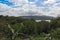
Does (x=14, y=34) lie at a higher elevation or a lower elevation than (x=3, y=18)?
higher

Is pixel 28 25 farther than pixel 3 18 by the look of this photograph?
No

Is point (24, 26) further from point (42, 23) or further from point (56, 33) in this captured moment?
point (56, 33)

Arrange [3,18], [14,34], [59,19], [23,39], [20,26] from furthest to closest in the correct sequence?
[3,18]
[59,19]
[20,26]
[23,39]
[14,34]

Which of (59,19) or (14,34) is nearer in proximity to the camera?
(14,34)


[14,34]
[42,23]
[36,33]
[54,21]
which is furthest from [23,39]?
[54,21]

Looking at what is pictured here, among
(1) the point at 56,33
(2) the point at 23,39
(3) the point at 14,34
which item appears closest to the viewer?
(3) the point at 14,34

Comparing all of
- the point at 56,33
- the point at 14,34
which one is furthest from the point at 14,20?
the point at 14,34

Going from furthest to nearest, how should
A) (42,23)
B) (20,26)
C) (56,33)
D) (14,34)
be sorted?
1. (42,23)
2. (20,26)
3. (56,33)
4. (14,34)

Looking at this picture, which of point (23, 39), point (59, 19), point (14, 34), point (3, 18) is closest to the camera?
point (14, 34)

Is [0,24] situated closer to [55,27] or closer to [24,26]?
[24,26]
